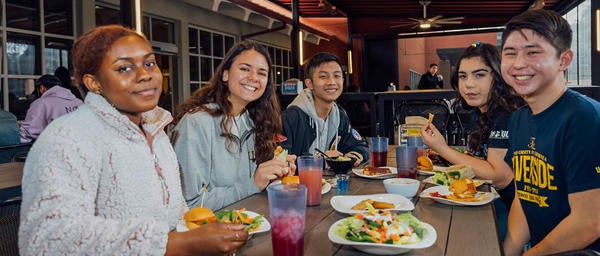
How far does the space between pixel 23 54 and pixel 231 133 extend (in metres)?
5.23

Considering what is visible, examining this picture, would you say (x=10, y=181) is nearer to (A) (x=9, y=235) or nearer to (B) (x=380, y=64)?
(A) (x=9, y=235)

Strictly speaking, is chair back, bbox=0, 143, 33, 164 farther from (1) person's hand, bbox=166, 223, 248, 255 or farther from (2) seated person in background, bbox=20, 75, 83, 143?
(1) person's hand, bbox=166, 223, 248, 255

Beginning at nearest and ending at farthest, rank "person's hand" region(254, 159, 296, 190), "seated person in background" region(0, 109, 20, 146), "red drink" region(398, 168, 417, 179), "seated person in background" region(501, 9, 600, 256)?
"seated person in background" region(501, 9, 600, 256)
"person's hand" region(254, 159, 296, 190)
"red drink" region(398, 168, 417, 179)
"seated person in background" region(0, 109, 20, 146)

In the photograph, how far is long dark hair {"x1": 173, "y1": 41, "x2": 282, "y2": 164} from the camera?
2100mm

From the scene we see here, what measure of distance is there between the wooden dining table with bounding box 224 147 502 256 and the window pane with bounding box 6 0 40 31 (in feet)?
18.2

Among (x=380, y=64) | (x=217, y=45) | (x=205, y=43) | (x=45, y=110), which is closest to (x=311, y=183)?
(x=45, y=110)

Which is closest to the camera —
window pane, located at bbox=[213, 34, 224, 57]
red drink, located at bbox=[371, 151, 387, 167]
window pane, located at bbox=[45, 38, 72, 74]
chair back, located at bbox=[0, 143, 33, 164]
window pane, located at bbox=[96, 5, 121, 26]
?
red drink, located at bbox=[371, 151, 387, 167]

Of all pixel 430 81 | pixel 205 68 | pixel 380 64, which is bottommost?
pixel 430 81

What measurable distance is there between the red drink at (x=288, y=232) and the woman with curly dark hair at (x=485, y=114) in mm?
1249

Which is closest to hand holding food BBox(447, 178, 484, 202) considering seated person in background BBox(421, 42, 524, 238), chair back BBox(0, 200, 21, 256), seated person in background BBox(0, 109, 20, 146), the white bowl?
the white bowl

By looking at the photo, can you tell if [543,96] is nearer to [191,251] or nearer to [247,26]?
[191,251]

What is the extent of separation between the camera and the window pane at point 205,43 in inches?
395

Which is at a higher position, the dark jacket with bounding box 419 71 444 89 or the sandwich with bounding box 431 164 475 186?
the dark jacket with bounding box 419 71 444 89

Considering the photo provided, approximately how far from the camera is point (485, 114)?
7.83ft
